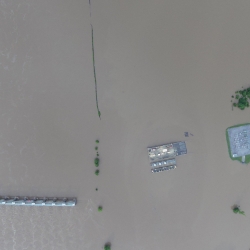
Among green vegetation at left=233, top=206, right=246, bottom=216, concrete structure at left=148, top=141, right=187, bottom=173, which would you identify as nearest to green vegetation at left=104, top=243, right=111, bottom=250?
concrete structure at left=148, top=141, right=187, bottom=173

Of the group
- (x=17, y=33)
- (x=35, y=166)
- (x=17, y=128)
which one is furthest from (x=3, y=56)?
(x=35, y=166)

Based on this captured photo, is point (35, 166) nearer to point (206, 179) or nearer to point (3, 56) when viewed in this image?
point (3, 56)

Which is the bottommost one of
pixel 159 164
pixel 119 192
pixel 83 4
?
pixel 119 192

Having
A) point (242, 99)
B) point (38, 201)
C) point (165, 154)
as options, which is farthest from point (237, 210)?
point (38, 201)

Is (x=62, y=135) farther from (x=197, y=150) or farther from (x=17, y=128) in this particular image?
(x=197, y=150)

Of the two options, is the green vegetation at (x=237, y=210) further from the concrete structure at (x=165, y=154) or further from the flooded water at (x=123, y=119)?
the concrete structure at (x=165, y=154)

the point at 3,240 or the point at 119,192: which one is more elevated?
the point at 119,192
